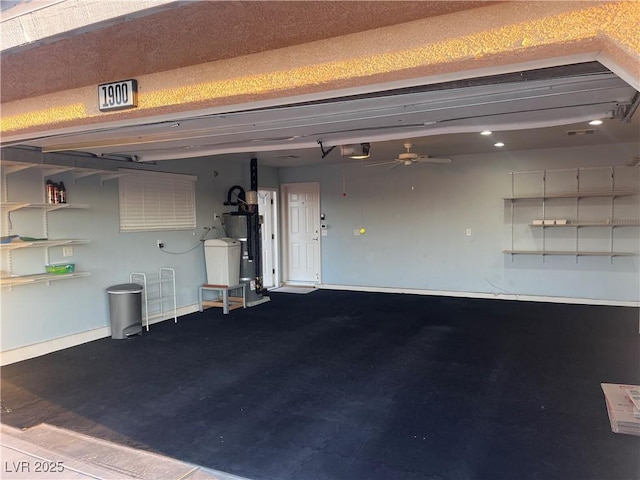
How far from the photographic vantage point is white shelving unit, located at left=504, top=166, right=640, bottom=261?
6.23m

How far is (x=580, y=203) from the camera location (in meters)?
6.50

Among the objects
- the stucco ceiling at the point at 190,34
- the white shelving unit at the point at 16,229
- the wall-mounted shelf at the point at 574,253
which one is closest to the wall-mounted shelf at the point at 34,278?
the white shelving unit at the point at 16,229

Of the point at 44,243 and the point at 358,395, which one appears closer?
the point at 358,395

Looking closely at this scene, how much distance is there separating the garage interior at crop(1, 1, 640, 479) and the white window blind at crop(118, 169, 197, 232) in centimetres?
14

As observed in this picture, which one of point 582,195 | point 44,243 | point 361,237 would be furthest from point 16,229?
point 582,195

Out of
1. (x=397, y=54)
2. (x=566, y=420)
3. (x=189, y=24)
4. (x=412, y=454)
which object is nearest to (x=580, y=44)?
(x=397, y=54)

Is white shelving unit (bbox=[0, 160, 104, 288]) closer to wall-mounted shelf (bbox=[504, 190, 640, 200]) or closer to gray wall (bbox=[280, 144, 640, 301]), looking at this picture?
gray wall (bbox=[280, 144, 640, 301])

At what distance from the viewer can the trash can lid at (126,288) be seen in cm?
512

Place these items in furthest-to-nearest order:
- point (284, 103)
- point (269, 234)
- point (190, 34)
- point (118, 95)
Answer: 1. point (269, 234)
2. point (118, 95)
3. point (284, 103)
4. point (190, 34)

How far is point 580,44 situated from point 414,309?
5.39 meters

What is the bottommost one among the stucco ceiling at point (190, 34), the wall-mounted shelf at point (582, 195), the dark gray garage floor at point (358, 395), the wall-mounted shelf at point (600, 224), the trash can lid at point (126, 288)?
the dark gray garage floor at point (358, 395)

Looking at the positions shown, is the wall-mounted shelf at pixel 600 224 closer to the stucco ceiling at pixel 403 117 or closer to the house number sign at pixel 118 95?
the stucco ceiling at pixel 403 117

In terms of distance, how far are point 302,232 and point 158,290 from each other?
341 centimetres

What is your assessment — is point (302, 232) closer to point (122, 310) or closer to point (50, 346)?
point (122, 310)
